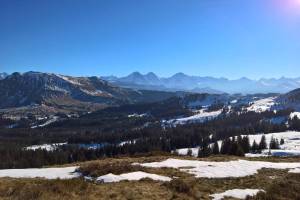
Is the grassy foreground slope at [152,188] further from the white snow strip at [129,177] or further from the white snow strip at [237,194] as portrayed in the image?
the white snow strip at [129,177]

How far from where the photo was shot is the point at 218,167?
39844mm

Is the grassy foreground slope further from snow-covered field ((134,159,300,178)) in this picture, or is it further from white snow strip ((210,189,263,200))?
snow-covered field ((134,159,300,178))

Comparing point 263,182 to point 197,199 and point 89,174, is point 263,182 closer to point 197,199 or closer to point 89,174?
point 197,199

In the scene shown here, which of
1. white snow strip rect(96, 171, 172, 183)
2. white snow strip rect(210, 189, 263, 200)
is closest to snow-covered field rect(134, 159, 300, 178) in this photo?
white snow strip rect(96, 171, 172, 183)

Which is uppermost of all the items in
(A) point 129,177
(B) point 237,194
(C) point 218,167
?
(A) point 129,177

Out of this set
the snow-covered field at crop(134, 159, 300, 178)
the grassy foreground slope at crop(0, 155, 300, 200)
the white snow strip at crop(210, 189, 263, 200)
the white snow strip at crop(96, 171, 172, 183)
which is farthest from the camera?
the snow-covered field at crop(134, 159, 300, 178)

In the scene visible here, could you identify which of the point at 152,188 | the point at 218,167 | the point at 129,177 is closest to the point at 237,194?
the point at 152,188

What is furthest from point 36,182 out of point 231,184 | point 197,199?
point 231,184

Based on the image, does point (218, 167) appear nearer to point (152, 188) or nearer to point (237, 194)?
point (237, 194)

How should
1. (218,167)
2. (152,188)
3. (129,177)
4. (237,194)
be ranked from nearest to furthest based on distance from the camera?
1. (237,194)
2. (152,188)
3. (129,177)
4. (218,167)

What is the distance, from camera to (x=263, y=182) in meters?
32.2

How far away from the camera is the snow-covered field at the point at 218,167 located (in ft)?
119

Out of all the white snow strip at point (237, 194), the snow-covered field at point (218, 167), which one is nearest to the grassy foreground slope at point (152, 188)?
the white snow strip at point (237, 194)

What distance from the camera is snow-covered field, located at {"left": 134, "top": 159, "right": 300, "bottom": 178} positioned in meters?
36.3
